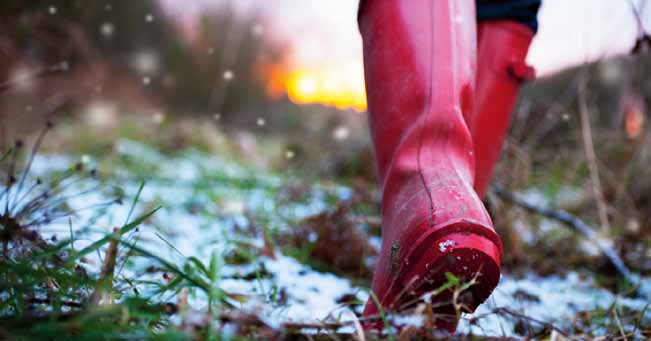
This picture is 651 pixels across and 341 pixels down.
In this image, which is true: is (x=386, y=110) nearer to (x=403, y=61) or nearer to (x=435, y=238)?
(x=403, y=61)

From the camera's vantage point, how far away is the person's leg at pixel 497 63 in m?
1.18

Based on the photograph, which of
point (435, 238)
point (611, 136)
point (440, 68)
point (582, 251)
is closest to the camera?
point (435, 238)

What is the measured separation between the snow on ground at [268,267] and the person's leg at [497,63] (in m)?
0.35

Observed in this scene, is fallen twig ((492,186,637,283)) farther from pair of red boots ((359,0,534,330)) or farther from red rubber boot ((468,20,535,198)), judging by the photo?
pair of red boots ((359,0,534,330))

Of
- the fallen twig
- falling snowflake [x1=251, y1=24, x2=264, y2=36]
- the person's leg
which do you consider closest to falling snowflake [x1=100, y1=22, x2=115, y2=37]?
falling snowflake [x1=251, y1=24, x2=264, y2=36]

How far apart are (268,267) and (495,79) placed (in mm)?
724

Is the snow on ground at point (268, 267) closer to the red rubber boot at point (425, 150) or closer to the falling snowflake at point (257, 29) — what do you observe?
the red rubber boot at point (425, 150)

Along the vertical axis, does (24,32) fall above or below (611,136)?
above

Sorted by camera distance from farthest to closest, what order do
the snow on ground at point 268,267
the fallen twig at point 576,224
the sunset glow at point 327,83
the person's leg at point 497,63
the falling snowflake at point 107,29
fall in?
the sunset glow at point 327,83
the falling snowflake at point 107,29
the fallen twig at point 576,224
the person's leg at point 497,63
the snow on ground at point 268,267

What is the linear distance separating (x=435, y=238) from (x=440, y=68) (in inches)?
13.0

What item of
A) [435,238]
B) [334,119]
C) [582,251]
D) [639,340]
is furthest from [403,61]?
[334,119]

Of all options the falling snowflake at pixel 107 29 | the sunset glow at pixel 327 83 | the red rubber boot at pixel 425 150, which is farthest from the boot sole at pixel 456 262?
the falling snowflake at pixel 107 29

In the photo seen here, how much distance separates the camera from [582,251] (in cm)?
178

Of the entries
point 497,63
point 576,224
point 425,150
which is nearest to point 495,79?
point 497,63
